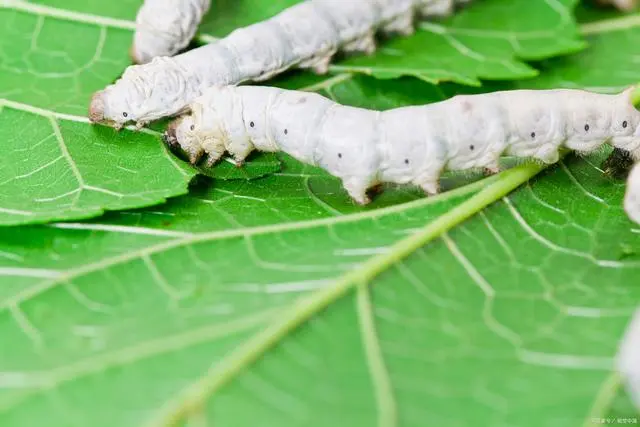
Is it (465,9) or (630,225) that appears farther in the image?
(465,9)

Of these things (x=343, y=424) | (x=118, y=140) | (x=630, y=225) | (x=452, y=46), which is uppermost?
(x=452, y=46)

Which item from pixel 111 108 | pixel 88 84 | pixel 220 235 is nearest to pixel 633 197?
pixel 220 235

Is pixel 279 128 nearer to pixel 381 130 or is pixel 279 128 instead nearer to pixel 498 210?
pixel 381 130

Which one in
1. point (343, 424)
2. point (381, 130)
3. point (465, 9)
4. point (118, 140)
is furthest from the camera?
point (465, 9)

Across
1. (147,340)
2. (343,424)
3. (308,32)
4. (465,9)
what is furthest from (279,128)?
(465,9)

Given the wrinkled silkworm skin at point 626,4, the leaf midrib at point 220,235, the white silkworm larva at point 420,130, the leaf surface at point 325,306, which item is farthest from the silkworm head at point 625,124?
the wrinkled silkworm skin at point 626,4
